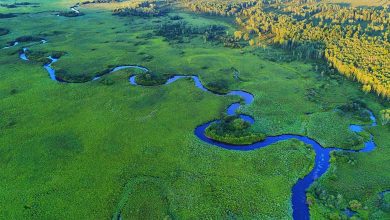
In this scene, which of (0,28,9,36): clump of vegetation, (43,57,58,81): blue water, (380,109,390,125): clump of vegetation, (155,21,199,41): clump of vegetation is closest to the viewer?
(380,109,390,125): clump of vegetation

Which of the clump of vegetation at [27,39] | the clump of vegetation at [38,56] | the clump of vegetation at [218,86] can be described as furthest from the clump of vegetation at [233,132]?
the clump of vegetation at [27,39]

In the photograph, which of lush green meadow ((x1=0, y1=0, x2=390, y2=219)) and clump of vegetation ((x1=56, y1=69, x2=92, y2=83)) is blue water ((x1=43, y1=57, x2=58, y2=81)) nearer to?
clump of vegetation ((x1=56, y1=69, x2=92, y2=83))

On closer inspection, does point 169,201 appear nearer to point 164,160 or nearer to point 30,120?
point 164,160

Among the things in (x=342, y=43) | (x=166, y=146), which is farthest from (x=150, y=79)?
(x=342, y=43)

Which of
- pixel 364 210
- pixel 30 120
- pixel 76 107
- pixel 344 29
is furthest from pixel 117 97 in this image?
pixel 344 29

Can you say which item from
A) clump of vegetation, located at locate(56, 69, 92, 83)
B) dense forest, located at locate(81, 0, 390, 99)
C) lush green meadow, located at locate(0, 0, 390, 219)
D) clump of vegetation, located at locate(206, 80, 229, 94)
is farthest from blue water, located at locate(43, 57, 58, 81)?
dense forest, located at locate(81, 0, 390, 99)
